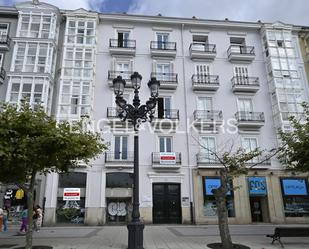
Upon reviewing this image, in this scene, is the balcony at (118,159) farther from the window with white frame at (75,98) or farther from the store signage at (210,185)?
the store signage at (210,185)

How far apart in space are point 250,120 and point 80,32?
15526 millimetres

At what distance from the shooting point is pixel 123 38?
24172mm

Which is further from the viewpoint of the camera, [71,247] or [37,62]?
[37,62]

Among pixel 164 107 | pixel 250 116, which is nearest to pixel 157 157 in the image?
pixel 164 107

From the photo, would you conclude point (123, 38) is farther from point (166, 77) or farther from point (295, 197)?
point (295, 197)

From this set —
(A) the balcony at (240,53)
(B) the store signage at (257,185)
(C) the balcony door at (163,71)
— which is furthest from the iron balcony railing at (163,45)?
(B) the store signage at (257,185)

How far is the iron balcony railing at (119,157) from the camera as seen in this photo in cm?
2016

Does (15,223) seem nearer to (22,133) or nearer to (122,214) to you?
(122,214)

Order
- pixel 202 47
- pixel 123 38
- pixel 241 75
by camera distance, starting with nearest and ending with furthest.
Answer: pixel 241 75 < pixel 123 38 < pixel 202 47

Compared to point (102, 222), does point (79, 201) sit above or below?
above

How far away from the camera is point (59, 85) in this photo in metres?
21.6

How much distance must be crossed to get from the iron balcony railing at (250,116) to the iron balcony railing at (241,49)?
5.45 metres

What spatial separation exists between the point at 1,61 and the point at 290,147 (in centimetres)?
2138

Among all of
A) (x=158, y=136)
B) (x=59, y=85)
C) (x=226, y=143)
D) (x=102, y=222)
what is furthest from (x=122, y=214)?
(x=59, y=85)
